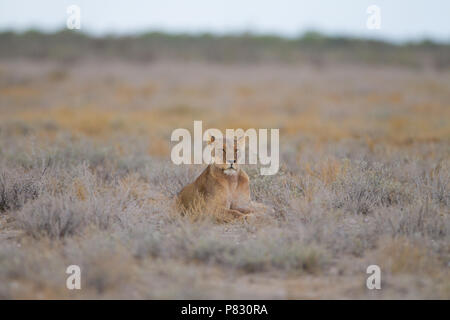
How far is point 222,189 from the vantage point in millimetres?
6445

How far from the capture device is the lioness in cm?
638

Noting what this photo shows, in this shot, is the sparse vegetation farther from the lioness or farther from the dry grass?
the lioness

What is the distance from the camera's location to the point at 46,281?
4422mm

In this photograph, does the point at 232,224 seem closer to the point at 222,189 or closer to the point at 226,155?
the point at 222,189

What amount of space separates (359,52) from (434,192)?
4034 centimetres

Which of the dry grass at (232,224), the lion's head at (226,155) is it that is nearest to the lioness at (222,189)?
the lion's head at (226,155)

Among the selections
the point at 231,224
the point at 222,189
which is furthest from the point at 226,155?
the point at 231,224

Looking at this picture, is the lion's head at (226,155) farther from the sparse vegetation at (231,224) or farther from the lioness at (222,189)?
the sparse vegetation at (231,224)

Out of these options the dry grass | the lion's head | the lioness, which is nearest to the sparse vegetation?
the dry grass

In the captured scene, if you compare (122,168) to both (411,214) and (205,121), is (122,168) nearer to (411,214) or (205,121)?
(411,214)

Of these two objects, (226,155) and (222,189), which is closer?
(226,155)

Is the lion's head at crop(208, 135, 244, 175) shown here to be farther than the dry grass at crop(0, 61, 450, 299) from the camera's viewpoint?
Yes

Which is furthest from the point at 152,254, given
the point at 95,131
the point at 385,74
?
the point at 385,74

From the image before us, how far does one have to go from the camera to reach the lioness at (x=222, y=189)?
6.38m
